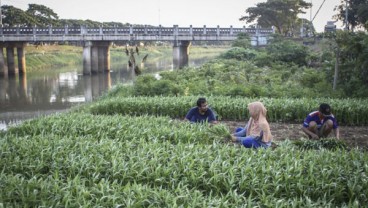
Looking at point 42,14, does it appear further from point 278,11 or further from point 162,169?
point 162,169

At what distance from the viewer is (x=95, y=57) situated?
43250 millimetres

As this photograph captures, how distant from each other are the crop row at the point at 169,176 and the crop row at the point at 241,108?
4882 mm

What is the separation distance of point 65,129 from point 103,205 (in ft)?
15.3

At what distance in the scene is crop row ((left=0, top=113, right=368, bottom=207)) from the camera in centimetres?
500

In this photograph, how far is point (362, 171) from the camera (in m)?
6.17

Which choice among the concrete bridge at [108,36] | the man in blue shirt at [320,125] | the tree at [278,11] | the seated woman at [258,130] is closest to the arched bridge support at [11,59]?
the concrete bridge at [108,36]

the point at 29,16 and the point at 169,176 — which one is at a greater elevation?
the point at 29,16

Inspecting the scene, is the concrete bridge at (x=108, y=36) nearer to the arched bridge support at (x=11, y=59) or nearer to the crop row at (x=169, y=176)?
the arched bridge support at (x=11, y=59)

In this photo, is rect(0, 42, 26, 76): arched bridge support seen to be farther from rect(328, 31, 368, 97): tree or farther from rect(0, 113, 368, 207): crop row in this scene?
rect(0, 113, 368, 207): crop row

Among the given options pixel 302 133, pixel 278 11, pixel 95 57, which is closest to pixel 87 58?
pixel 95 57

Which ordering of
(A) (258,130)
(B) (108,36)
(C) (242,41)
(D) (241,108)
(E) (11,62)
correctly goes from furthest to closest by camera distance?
1. (E) (11,62)
2. (B) (108,36)
3. (C) (242,41)
4. (D) (241,108)
5. (A) (258,130)

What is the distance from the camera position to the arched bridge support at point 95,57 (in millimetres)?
41719

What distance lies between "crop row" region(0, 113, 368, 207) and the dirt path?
267 centimetres

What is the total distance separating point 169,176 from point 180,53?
123ft
